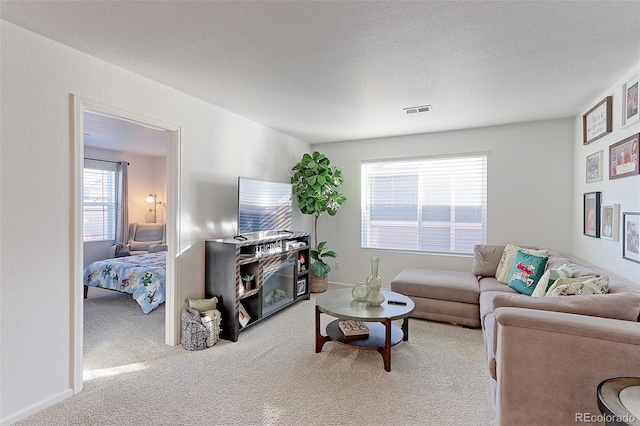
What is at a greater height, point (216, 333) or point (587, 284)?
point (587, 284)

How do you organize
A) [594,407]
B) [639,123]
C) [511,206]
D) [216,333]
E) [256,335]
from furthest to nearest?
[511,206] → [256,335] → [216,333] → [639,123] → [594,407]

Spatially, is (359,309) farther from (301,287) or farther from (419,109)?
(419,109)

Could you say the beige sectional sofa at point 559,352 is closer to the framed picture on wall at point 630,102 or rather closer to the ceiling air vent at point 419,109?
the framed picture on wall at point 630,102

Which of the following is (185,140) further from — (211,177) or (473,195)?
(473,195)

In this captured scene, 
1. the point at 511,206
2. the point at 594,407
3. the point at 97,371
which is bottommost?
the point at 97,371

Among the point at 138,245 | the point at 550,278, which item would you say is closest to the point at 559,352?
the point at 550,278

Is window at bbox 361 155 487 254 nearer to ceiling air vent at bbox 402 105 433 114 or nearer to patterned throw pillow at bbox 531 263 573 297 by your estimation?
ceiling air vent at bbox 402 105 433 114

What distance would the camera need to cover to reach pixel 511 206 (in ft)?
13.4

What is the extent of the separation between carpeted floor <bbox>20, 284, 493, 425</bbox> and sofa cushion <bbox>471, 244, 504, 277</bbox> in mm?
828

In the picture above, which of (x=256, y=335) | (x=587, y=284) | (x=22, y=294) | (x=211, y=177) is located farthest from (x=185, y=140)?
(x=587, y=284)

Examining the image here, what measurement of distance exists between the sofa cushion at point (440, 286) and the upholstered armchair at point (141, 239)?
437 cm

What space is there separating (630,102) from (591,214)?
3.90ft

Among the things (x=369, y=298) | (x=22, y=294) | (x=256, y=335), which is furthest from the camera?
(x=256, y=335)

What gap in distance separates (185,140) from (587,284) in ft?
11.2
